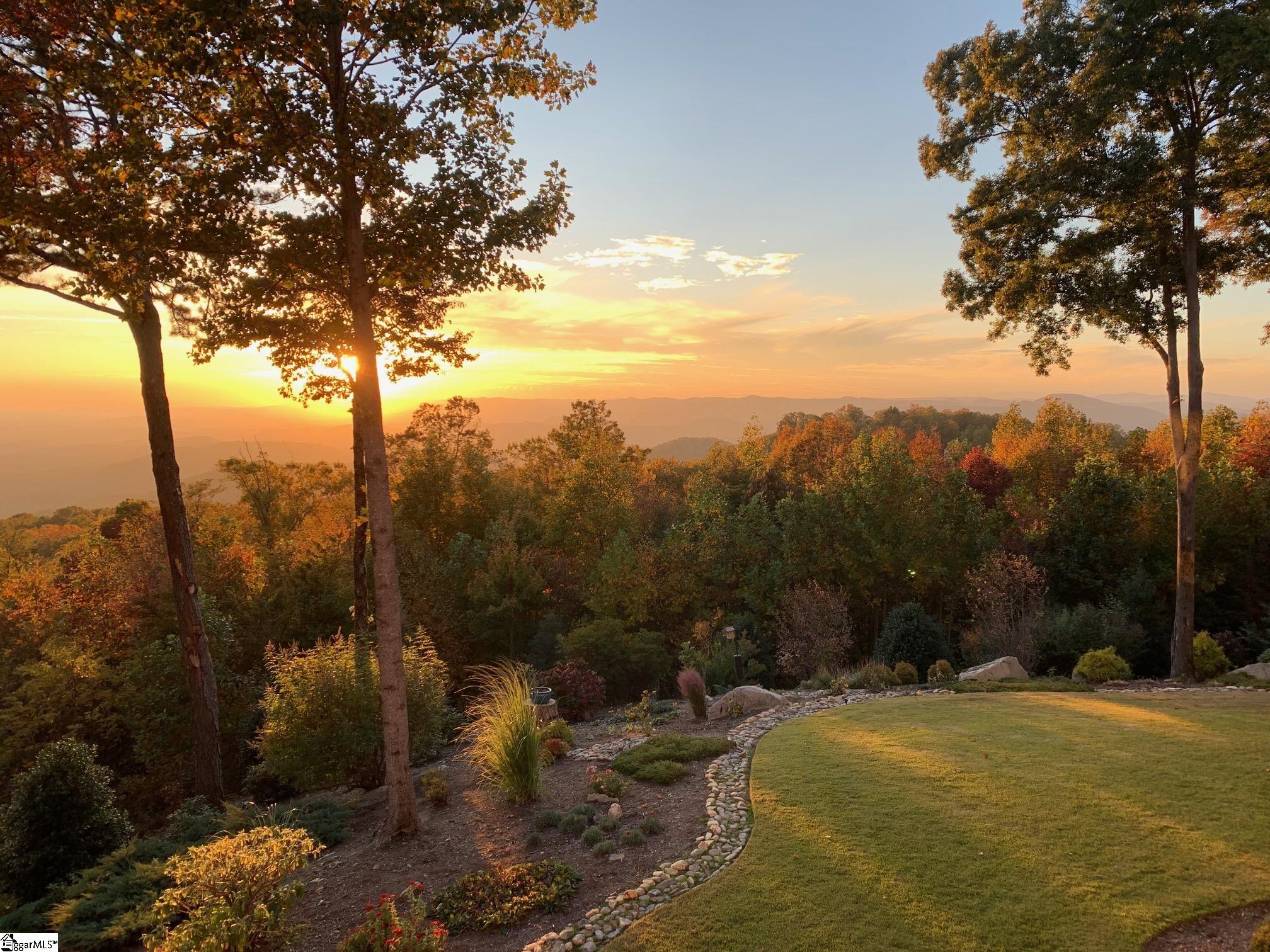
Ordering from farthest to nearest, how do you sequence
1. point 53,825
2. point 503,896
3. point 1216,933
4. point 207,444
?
point 207,444
point 53,825
point 503,896
point 1216,933

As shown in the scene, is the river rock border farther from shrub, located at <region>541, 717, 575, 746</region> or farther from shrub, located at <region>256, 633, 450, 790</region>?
shrub, located at <region>256, 633, 450, 790</region>

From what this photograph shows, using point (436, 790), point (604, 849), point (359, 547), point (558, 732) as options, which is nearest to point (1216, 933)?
point (604, 849)

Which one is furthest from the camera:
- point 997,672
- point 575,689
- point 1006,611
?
point 1006,611

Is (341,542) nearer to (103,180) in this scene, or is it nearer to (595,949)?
(103,180)

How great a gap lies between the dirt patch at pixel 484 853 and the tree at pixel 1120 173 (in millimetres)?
11042

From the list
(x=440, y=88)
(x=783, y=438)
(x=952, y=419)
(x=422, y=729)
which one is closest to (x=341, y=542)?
(x=422, y=729)

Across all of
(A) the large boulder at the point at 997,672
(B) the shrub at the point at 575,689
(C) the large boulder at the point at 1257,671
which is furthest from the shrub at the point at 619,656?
(C) the large boulder at the point at 1257,671

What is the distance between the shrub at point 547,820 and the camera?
6516mm

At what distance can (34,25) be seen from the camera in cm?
623

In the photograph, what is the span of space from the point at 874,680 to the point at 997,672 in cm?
234

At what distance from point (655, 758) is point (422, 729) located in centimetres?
368

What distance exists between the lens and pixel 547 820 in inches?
258

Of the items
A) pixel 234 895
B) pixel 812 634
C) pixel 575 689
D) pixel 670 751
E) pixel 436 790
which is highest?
pixel 234 895

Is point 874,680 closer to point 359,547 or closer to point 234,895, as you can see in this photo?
point 359,547
